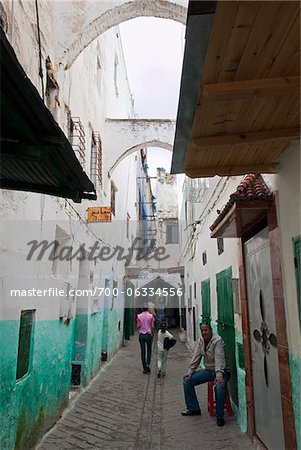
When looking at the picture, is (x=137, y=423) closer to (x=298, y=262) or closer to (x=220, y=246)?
(x=220, y=246)

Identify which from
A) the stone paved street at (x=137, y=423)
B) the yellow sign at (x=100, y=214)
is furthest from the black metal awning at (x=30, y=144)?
the yellow sign at (x=100, y=214)

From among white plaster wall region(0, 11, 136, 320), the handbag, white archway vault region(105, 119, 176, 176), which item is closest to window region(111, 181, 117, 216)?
white plaster wall region(0, 11, 136, 320)

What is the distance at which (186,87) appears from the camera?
7.41ft

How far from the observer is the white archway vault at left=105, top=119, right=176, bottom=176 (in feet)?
35.6

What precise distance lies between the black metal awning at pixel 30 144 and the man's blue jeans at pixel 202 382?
3.42 m

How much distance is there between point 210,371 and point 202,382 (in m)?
0.22

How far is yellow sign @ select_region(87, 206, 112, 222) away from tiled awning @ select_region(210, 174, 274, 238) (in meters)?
3.94

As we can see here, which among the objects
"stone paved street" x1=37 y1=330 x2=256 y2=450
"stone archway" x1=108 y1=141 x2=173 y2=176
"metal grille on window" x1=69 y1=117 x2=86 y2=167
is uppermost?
"stone archway" x1=108 y1=141 x2=173 y2=176

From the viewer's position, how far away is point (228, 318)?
232 inches

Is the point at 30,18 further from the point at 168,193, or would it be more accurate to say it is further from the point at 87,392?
the point at 168,193

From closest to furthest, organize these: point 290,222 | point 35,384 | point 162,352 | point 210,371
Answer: point 290,222
point 35,384
point 210,371
point 162,352

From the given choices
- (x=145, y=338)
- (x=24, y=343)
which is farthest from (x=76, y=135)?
(x=145, y=338)

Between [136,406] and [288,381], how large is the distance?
4007 millimetres

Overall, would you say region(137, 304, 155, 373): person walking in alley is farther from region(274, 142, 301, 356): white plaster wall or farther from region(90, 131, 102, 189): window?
region(274, 142, 301, 356): white plaster wall
